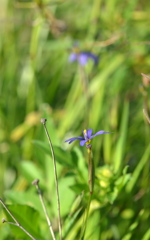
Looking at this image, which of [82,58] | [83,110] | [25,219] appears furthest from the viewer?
[83,110]

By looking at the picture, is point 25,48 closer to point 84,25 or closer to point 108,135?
point 84,25

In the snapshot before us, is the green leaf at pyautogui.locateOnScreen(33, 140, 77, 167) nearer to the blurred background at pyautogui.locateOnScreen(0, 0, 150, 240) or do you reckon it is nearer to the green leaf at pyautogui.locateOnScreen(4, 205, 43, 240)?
the blurred background at pyautogui.locateOnScreen(0, 0, 150, 240)

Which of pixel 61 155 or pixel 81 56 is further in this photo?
pixel 81 56

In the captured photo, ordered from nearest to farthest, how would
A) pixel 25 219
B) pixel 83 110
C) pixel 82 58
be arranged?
pixel 25 219
pixel 82 58
pixel 83 110

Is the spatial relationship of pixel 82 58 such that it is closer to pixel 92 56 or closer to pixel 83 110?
pixel 92 56

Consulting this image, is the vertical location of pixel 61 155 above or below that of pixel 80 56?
below

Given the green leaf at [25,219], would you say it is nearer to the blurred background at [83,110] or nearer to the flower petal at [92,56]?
the blurred background at [83,110]

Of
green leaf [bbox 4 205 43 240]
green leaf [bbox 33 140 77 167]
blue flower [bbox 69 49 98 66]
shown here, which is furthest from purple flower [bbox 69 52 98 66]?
green leaf [bbox 4 205 43 240]

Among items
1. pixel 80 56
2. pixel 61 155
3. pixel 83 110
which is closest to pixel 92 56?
pixel 80 56

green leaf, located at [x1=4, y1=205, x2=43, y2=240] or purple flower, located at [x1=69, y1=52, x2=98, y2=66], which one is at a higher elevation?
purple flower, located at [x1=69, y1=52, x2=98, y2=66]
